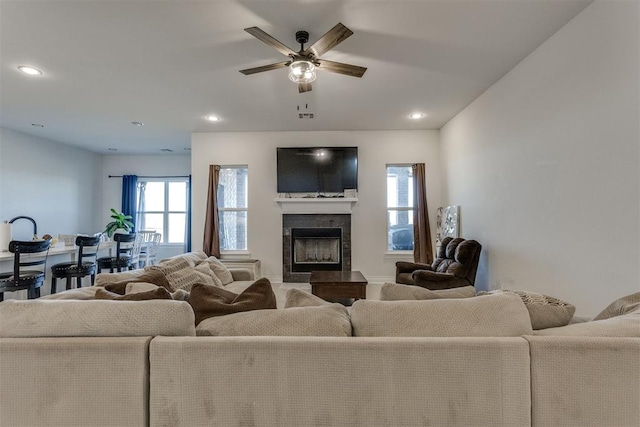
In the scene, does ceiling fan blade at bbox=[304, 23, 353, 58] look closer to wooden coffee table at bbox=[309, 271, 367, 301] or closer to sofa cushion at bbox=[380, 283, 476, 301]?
sofa cushion at bbox=[380, 283, 476, 301]

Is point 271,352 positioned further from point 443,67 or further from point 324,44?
point 443,67

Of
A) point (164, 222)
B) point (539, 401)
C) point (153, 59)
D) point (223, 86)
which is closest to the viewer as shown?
point (539, 401)

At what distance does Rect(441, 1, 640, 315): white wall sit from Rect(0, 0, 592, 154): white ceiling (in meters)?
0.32

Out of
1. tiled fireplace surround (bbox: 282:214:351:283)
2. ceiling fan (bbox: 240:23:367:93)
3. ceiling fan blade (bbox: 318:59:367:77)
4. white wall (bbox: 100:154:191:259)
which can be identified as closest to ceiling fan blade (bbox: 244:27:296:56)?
ceiling fan (bbox: 240:23:367:93)

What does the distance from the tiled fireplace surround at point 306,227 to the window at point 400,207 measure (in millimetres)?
804

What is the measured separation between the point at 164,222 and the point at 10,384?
6.43 m

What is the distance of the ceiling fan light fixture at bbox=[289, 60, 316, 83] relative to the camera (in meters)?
2.49

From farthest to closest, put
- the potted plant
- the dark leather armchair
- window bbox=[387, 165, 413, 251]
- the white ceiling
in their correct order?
the potted plant < window bbox=[387, 165, 413, 251] < the dark leather armchair < the white ceiling

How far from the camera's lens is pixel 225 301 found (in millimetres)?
1462

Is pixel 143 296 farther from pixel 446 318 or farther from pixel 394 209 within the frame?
pixel 394 209

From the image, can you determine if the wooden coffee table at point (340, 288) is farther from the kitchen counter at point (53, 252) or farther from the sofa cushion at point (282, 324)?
the kitchen counter at point (53, 252)

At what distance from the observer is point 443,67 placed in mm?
3164

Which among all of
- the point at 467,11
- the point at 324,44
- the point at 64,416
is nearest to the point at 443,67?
the point at 467,11

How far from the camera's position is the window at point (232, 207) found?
18.5 ft
